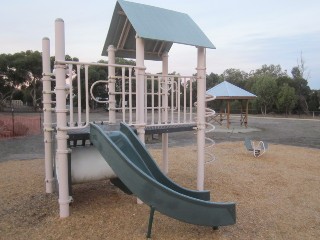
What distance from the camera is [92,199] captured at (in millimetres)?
4883

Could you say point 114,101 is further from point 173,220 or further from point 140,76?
point 173,220

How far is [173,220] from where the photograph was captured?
4020 mm

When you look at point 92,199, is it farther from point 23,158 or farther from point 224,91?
point 224,91

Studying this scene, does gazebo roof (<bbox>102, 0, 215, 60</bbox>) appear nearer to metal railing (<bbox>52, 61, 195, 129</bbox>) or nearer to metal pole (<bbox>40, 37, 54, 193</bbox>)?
metal railing (<bbox>52, 61, 195, 129</bbox>)

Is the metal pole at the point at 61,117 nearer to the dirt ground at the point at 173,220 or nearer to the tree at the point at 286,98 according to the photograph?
the dirt ground at the point at 173,220

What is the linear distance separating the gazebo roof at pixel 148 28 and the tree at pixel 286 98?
34.8 m

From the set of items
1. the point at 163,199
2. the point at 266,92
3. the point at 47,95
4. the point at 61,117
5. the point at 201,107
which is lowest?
the point at 163,199

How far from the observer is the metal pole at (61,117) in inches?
153

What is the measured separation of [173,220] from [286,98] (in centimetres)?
3686

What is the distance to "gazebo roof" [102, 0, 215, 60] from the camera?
4445 millimetres

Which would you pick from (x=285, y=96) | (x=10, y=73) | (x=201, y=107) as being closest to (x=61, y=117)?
(x=201, y=107)

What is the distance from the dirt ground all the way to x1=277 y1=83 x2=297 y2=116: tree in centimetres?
3130

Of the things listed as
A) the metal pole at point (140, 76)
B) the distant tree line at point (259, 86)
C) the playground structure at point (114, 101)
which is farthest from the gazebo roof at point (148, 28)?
the distant tree line at point (259, 86)

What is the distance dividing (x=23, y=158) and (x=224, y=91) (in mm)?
14507
